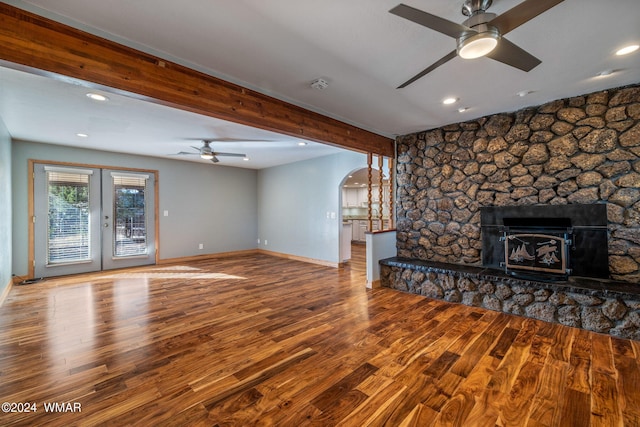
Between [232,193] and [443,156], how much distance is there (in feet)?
18.0

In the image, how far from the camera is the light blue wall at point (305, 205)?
5.88 m

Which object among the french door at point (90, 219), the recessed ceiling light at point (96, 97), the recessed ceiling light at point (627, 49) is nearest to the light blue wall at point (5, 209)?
the french door at point (90, 219)

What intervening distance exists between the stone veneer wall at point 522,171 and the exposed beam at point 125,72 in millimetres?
2374

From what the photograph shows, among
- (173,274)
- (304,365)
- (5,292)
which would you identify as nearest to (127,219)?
(173,274)

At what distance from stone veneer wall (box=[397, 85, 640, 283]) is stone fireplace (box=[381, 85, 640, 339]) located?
0.01m

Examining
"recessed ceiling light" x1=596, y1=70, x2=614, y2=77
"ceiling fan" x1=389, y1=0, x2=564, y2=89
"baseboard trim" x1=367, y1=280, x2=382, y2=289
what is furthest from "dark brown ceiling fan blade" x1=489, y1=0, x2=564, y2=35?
"baseboard trim" x1=367, y1=280, x2=382, y2=289

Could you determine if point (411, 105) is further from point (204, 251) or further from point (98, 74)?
point (204, 251)

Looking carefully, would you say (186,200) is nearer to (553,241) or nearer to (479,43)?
(479,43)

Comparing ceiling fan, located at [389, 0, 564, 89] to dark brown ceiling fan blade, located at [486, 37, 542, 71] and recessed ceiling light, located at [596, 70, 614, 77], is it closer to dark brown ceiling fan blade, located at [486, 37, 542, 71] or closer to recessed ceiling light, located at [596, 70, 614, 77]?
dark brown ceiling fan blade, located at [486, 37, 542, 71]

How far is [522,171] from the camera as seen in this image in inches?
137

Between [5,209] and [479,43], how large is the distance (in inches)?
245

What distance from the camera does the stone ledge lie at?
2580 millimetres

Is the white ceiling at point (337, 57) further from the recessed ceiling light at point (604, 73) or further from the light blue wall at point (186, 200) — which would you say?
the light blue wall at point (186, 200)

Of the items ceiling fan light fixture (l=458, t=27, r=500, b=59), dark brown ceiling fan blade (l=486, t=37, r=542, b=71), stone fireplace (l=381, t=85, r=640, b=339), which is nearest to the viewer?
ceiling fan light fixture (l=458, t=27, r=500, b=59)
